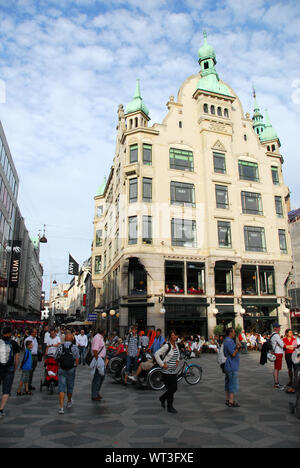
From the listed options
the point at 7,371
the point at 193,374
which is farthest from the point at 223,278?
the point at 7,371

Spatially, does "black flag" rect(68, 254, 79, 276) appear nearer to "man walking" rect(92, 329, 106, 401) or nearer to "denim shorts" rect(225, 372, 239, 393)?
"man walking" rect(92, 329, 106, 401)

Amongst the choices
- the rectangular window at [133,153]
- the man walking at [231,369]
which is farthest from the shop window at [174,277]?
the man walking at [231,369]

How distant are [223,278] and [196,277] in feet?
10.5

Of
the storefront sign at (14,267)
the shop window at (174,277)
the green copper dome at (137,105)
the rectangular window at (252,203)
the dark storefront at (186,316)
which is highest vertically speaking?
the green copper dome at (137,105)

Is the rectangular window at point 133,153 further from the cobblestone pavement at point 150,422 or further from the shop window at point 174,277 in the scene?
the cobblestone pavement at point 150,422

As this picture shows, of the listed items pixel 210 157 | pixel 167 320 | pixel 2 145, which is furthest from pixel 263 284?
pixel 2 145

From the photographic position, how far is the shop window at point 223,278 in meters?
31.2

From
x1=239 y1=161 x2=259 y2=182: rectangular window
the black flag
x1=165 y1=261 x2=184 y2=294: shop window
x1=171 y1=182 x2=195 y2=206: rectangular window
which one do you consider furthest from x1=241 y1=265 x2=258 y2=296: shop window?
the black flag

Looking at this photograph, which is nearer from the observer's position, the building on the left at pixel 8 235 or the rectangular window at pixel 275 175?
the rectangular window at pixel 275 175

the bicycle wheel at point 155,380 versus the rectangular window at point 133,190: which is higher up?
the rectangular window at point 133,190

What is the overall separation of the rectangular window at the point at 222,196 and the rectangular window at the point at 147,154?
714 centimetres

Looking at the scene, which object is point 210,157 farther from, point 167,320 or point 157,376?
point 157,376

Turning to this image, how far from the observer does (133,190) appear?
31203 mm

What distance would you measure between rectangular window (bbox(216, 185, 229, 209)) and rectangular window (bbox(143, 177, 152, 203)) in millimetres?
6766
